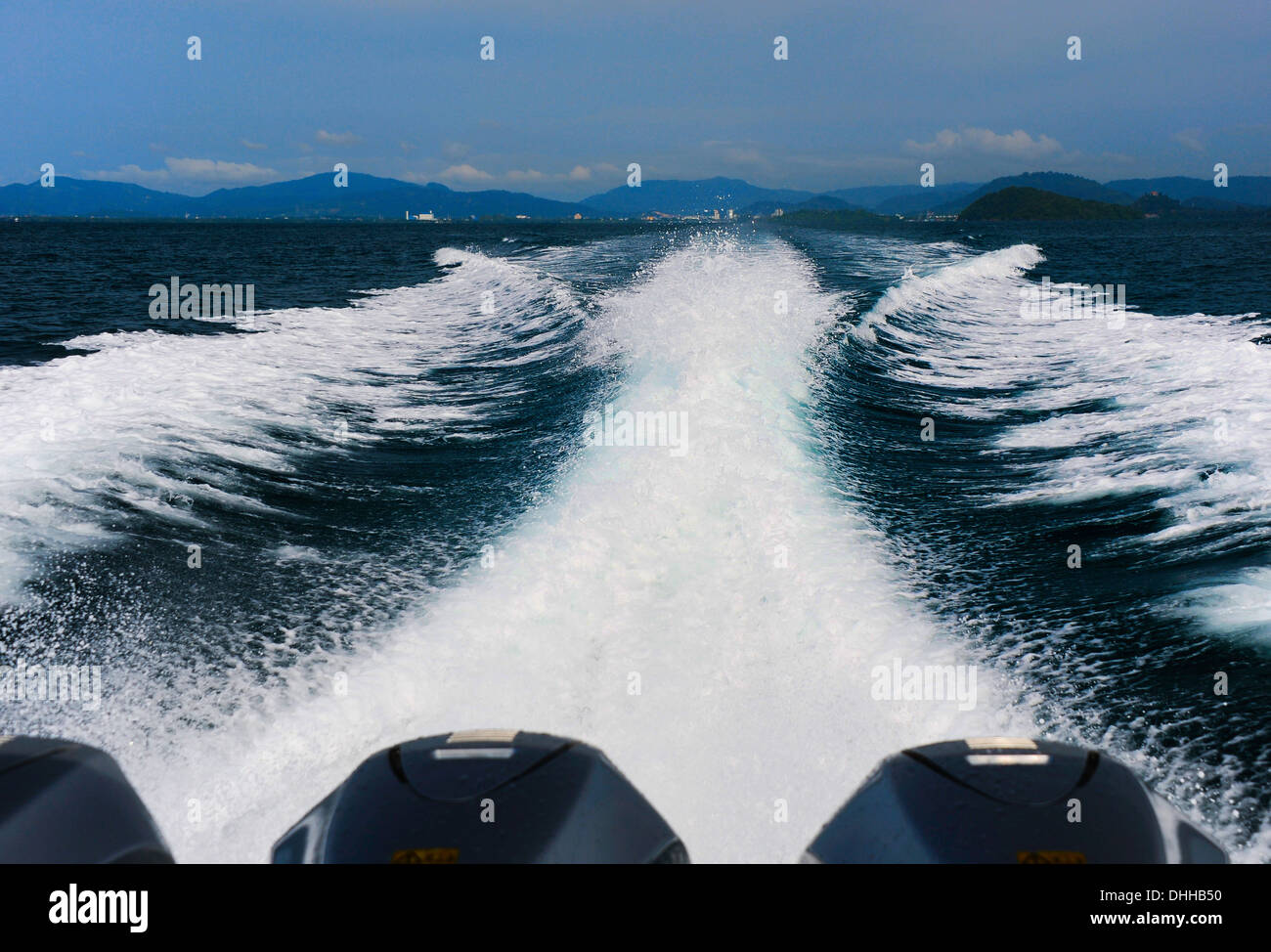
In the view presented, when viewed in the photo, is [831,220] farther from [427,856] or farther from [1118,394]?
[427,856]

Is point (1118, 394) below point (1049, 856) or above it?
above

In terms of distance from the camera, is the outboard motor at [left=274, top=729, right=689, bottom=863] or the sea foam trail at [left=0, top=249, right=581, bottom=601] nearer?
the outboard motor at [left=274, top=729, right=689, bottom=863]

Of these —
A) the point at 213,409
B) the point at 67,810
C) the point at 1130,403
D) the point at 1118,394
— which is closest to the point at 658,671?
the point at 67,810

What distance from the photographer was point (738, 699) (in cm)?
401

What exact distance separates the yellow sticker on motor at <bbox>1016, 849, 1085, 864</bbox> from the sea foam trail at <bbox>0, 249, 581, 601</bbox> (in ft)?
17.5

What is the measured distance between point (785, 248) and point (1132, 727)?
25.9m

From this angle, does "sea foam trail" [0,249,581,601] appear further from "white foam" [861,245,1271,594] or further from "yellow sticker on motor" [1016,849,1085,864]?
"white foam" [861,245,1271,594]

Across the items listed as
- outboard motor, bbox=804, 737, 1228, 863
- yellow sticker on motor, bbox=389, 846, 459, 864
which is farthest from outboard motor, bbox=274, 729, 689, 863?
Answer: outboard motor, bbox=804, 737, 1228, 863

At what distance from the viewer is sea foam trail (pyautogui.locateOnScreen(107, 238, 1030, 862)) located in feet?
11.0

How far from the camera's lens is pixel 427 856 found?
6.37 ft

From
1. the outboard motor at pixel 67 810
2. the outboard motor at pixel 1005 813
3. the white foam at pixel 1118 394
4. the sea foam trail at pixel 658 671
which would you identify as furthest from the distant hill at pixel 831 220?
the outboard motor at pixel 67 810

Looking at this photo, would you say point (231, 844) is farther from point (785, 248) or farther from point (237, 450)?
point (785, 248)

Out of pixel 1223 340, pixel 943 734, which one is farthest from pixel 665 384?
pixel 1223 340

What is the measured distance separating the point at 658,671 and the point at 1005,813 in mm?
2312
